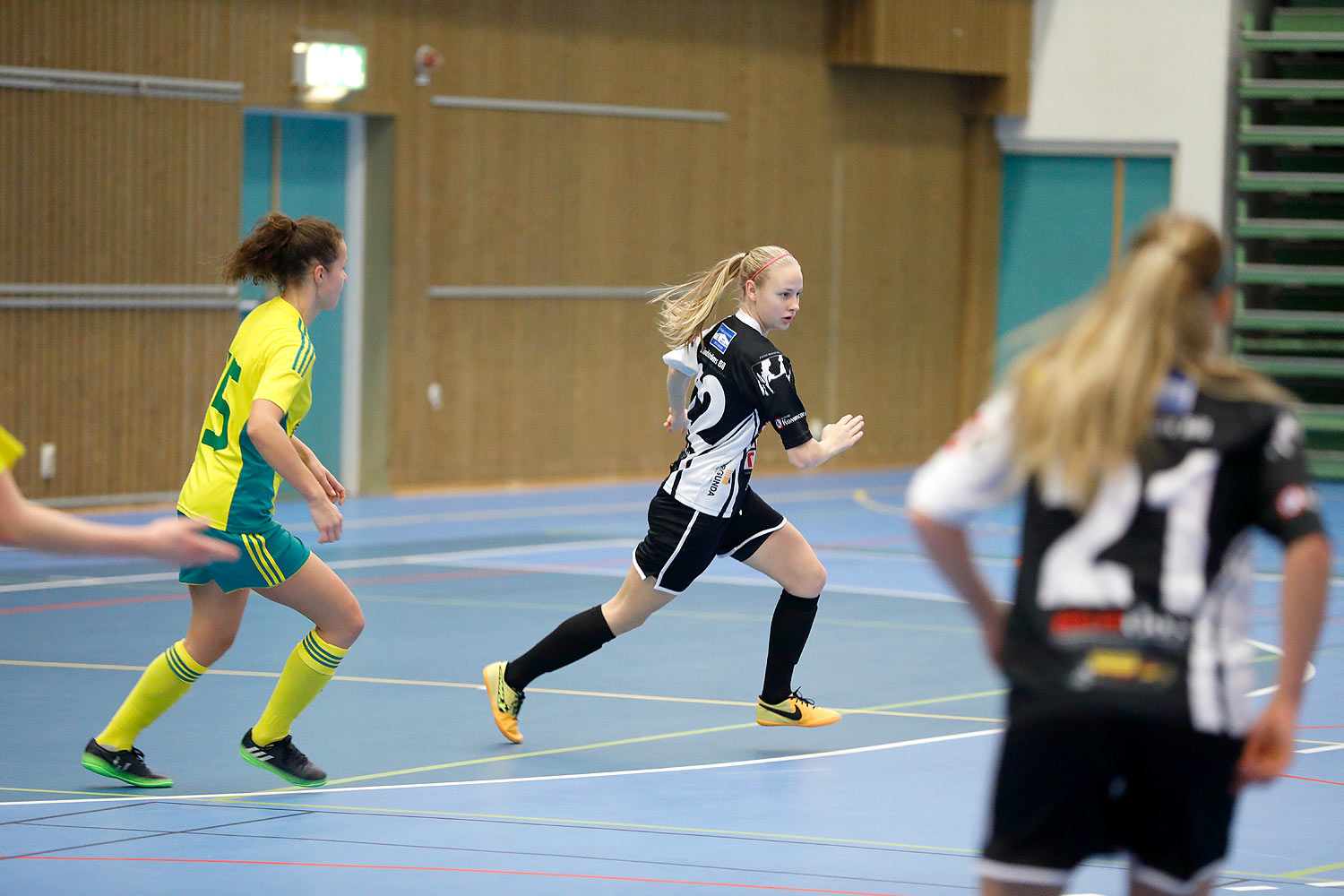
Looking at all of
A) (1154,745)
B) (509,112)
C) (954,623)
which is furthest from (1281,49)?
(1154,745)

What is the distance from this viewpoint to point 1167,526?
2.74 m

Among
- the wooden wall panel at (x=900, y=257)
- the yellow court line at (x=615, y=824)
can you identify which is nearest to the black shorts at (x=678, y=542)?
the yellow court line at (x=615, y=824)

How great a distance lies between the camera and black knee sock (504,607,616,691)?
21.5ft

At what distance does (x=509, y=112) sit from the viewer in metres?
15.9

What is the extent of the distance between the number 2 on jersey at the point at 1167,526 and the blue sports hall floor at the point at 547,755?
2.25m

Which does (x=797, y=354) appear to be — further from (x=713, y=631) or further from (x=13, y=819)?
(x=13, y=819)

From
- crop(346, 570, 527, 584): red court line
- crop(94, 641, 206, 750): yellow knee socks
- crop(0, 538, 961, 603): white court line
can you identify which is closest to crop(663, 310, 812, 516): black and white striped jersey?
crop(94, 641, 206, 750): yellow knee socks

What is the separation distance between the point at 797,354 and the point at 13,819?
44.2 ft

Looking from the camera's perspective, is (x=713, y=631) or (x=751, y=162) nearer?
(x=713, y=631)

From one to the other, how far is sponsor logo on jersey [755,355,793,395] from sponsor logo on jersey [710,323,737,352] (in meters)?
0.17

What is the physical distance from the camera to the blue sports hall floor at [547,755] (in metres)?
5.03

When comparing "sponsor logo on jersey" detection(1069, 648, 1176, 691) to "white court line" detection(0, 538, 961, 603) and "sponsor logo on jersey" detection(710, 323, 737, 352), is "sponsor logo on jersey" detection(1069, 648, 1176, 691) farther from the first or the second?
"white court line" detection(0, 538, 961, 603)

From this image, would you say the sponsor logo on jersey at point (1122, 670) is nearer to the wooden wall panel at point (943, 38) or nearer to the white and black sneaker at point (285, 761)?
the white and black sneaker at point (285, 761)

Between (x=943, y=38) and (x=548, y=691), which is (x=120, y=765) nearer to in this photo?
(x=548, y=691)
